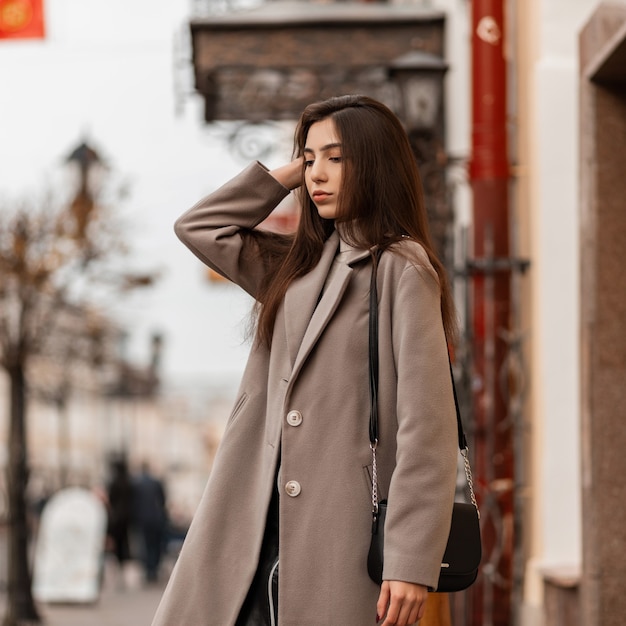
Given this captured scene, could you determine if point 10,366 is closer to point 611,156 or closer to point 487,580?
point 487,580

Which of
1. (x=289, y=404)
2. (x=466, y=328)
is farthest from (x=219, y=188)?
(x=466, y=328)

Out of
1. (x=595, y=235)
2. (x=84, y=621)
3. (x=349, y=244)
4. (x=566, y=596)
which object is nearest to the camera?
(x=349, y=244)

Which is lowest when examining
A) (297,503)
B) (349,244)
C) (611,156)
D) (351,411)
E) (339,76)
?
(297,503)

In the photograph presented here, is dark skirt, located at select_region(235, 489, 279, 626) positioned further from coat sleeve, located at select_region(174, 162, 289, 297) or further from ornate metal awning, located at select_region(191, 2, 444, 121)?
ornate metal awning, located at select_region(191, 2, 444, 121)

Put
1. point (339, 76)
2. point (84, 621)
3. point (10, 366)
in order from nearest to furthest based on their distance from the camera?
point (339, 76), point (84, 621), point (10, 366)

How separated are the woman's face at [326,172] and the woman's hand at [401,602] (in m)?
Answer: 0.91

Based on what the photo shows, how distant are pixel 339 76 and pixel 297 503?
690 cm

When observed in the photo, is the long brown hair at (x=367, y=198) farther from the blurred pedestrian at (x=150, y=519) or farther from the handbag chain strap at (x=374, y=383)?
the blurred pedestrian at (x=150, y=519)

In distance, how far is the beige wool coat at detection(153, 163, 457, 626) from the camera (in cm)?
322

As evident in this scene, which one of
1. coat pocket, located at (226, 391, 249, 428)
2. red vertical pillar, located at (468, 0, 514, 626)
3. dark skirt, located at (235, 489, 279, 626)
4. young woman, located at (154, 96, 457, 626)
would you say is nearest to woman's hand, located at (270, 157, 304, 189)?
young woman, located at (154, 96, 457, 626)

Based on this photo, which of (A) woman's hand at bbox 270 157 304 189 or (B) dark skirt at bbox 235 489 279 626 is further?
(A) woman's hand at bbox 270 157 304 189

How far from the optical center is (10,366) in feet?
48.0

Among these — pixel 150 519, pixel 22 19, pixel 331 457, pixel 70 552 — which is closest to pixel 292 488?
pixel 331 457

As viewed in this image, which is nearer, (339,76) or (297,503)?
(297,503)
